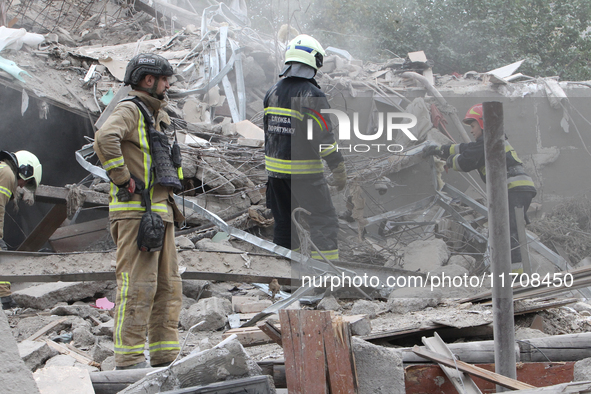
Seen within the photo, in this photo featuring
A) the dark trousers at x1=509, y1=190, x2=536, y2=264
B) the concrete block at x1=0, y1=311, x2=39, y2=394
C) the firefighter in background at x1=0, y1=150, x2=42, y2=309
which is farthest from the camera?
the firefighter in background at x1=0, y1=150, x2=42, y2=309

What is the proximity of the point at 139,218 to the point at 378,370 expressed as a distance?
5.46 ft

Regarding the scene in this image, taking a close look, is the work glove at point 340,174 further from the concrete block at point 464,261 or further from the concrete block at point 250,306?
the concrete block at point 464,261

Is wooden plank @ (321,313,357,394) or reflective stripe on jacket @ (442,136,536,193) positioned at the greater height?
reflective stripe on jacket @ (442,136,536,193)

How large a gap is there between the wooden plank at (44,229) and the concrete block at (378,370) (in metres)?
4.97

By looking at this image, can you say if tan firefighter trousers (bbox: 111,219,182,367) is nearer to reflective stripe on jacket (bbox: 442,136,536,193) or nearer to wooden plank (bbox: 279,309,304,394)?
wooden plank (bbox: 279,309,304,394)

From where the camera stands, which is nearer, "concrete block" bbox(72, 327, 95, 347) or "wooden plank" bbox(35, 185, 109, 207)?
"concrete block" bbox(72, 327, 95, 347)

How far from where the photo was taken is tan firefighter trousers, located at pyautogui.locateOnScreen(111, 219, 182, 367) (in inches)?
119

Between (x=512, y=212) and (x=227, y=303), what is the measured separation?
2.64m

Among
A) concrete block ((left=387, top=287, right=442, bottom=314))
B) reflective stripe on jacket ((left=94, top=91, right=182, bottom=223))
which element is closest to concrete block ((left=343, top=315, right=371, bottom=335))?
reflective stripe on jacket ((left=94, top=91, right=182, bottom=223))

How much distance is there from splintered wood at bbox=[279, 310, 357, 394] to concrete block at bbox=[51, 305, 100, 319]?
275 cm

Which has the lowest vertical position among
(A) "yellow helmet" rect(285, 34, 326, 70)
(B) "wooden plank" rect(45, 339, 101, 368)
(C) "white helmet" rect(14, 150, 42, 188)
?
(B) "wooden plank" rect(45, 339, 101, 368)

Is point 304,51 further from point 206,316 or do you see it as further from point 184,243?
point 184,243

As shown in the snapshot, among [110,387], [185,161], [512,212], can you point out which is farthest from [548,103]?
[110,387]

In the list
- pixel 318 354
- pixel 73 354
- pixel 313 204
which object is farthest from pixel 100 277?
pixel 318 354
